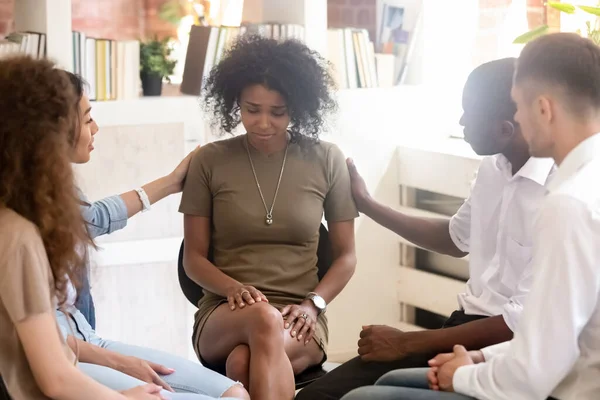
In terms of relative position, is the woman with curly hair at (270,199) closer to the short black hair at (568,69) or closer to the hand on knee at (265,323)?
the hand on knee at (265,323)

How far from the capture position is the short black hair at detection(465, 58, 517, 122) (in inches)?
88.3

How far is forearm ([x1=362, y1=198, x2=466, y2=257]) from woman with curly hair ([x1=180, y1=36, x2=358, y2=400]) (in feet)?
0.27

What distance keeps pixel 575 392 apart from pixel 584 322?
144 millimetres

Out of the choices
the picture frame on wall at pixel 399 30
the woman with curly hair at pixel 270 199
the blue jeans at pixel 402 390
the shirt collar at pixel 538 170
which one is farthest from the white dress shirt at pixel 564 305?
the picture frame on wall at pixel 399 30

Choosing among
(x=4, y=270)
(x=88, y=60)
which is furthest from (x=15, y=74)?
(x=88, y=60)

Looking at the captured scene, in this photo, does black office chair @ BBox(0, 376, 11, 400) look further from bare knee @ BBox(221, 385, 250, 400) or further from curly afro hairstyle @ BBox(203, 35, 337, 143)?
curly afro hairstyle @ BBox(203, 35, 337, 143)

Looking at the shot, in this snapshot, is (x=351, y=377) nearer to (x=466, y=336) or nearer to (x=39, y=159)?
(x=466, y=336)

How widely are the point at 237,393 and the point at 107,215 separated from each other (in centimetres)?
68

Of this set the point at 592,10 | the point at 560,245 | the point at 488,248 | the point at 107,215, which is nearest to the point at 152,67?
the point at 107,215

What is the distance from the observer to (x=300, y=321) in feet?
8.06

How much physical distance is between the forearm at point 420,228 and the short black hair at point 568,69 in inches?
36.5

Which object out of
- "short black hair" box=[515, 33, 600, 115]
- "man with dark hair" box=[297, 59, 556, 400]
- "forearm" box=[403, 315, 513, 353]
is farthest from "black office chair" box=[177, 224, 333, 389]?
"short black hair" box=[515, 33, 600, 115]

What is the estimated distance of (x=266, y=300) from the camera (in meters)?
2.44

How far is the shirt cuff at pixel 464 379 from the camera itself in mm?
1744
